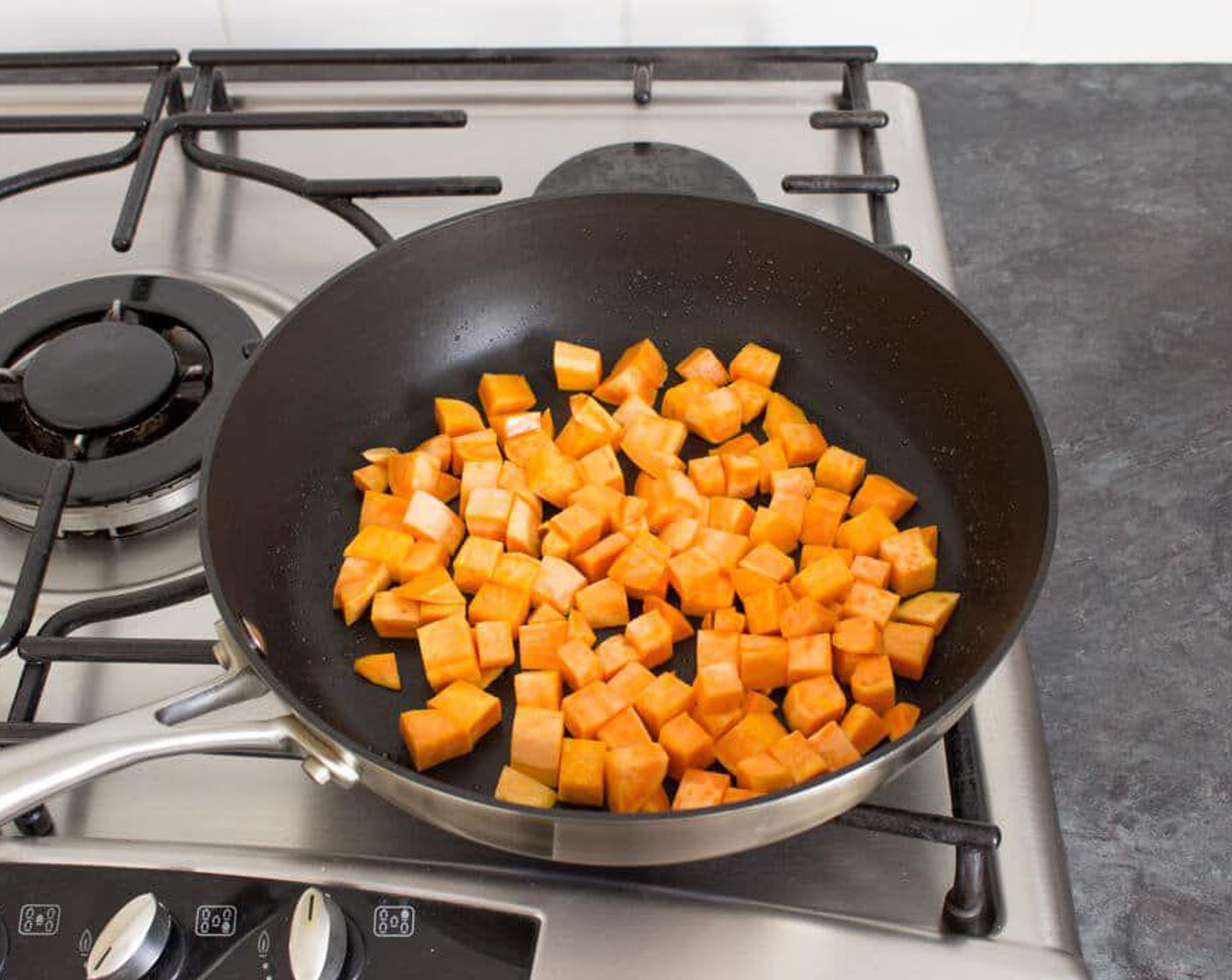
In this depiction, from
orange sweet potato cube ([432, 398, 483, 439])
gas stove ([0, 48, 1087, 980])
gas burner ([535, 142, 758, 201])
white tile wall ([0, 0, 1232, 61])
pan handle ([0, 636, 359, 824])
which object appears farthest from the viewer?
white tile wall ([0, 0, 1232, 61])

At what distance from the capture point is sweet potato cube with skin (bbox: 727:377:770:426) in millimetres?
1036

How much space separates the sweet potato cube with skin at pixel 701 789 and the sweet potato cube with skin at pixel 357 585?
283 millimetres

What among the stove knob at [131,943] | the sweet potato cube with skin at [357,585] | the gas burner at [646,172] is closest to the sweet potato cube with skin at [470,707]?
the sweet potato cube with skin at [357,585]

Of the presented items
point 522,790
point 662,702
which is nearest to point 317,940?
point 522,790

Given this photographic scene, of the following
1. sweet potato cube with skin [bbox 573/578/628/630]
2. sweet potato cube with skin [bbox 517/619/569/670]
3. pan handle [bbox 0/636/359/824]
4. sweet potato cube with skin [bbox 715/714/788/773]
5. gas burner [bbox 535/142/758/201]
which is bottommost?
pan handle [bbox 0/636/359/824]

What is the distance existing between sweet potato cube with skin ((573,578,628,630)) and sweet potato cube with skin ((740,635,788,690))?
0.10 m

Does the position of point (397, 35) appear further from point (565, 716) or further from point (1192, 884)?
point (1192, 884)

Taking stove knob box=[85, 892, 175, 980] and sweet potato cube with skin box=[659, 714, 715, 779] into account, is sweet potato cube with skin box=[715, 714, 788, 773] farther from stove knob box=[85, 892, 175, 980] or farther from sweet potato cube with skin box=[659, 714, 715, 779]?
stove knob box=[85, 892, 175, 980]

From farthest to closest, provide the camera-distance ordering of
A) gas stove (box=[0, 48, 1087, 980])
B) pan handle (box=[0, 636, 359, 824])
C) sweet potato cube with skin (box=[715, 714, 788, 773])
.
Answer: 1. sweet potato cube with skin (box=[715, 714, 788, 773])
2. gas stove (box=[0, 48, 1087, 980])
3. pan handle (box=[0, 636, 359, 824])

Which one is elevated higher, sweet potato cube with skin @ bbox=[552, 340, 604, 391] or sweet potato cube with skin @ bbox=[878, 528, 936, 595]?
sweet potato cube with skin @ bbox=[552, 340, 604, 391]

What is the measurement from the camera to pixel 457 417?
1.03 metres

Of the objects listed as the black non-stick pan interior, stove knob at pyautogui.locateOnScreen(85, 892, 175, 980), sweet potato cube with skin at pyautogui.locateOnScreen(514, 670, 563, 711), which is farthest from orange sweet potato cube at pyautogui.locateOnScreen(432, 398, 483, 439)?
stove knob at pyautogui.locateOnScreen(85, 892, 175, 980)

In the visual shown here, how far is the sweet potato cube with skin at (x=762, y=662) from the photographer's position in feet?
2.84

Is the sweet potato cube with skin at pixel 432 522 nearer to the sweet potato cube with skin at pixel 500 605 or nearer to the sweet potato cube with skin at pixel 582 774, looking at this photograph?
the sweet potato cube with skin at pixel 500 605
